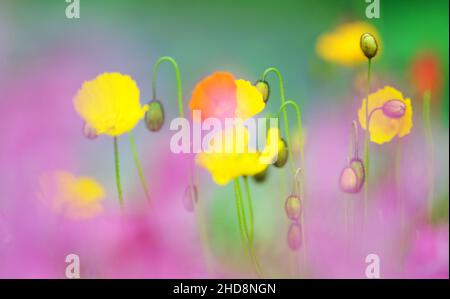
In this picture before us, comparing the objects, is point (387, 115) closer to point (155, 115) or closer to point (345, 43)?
point (345, 43)

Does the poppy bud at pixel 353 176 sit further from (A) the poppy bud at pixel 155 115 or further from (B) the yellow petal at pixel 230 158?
(A) the poppy bud at pixel 155 115

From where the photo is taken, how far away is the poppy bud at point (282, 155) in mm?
1894

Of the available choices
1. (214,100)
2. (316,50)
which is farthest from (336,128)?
(214,100)

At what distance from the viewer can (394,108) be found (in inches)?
75.0

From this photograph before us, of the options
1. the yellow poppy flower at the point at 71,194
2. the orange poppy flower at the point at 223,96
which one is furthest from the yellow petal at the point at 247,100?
the yellow poppy flower at the point at 71,194

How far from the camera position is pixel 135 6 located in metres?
1.88

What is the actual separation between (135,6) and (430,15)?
88 centimetres

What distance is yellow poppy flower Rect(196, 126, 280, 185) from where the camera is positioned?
188cm

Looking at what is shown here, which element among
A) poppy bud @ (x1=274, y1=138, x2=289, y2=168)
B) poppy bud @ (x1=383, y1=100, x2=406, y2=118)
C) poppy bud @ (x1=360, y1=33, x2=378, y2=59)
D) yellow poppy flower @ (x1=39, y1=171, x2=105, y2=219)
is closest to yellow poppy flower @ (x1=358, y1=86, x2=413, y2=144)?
poppy bud @ (x1=383, y1=100, x2=406, y2=118)

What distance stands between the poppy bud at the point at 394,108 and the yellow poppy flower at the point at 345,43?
153mm

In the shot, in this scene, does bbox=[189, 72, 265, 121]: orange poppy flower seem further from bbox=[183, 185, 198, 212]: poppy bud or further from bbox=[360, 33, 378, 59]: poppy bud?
bbox=[360, 33, 378, 59]: poppy bud

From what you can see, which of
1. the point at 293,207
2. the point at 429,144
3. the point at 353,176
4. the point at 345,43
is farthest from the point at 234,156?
the point at 429,144

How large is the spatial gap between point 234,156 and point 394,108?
50 centimetres

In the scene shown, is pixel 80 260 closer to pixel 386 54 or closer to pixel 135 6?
pixel 135 6
